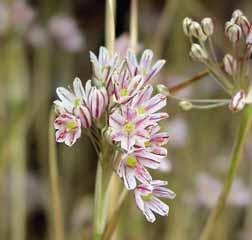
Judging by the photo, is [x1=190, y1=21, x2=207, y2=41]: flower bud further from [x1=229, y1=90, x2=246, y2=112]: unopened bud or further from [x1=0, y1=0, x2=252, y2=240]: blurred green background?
[x1=0, y1=0, x2=252, y2=240]: blurred green background

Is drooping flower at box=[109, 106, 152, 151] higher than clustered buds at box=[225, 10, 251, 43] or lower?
lower

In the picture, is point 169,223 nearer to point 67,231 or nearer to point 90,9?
point 67,231

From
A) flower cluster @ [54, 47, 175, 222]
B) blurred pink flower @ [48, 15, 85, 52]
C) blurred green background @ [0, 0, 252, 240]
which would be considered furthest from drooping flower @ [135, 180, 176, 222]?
blurred pink flower @ [48, 15, 85, 52]

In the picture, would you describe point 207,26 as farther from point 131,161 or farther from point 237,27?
point 131,161

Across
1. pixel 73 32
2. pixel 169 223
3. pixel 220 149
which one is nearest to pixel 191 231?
pixel 169 223

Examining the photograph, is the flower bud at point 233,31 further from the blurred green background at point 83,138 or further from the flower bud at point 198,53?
the blurred green background at point 83,138

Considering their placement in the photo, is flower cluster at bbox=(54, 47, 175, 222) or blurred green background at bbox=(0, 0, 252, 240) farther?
blurred green background at bbox=(0, 0, 252, 240)

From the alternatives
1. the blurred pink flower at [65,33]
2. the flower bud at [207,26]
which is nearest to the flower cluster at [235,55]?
the flower bud at [207,26]

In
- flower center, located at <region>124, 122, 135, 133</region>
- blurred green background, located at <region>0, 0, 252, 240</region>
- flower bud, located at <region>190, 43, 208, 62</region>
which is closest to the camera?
flower center, located at <region>124, 122, 135, 133</region>
